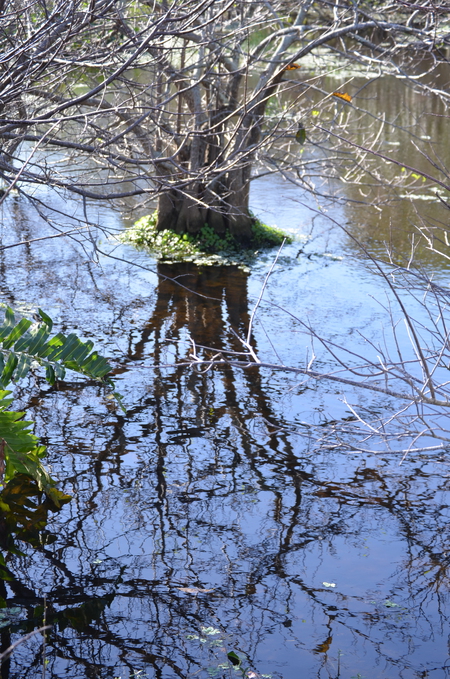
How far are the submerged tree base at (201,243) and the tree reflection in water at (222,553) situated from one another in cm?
483

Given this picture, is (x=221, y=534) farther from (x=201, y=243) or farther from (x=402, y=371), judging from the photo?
(x=201, y=243)

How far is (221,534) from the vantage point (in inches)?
176

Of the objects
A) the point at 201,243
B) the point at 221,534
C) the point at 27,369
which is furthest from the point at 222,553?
the point at 201,243

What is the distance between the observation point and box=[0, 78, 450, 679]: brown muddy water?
355cm

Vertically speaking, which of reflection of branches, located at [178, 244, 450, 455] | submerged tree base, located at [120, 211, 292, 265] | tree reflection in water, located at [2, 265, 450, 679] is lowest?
tree reflection in water, located at [2, 265, 450, 679]

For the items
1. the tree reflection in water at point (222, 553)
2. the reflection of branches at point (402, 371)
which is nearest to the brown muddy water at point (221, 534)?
the tree reflection in water at point (222, 553)

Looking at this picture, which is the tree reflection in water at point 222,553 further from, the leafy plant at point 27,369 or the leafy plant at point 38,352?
the leafy plant at point 38,352

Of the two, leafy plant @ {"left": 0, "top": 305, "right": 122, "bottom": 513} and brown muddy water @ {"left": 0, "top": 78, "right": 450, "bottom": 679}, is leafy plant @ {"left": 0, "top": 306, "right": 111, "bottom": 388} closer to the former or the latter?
leafy plant @ {"left": 0, "top": 305, "right": 122, "bottom": 513}

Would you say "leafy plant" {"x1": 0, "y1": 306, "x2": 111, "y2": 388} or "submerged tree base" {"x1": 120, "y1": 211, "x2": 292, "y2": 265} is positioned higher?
"submerged tree base" {"x1": 120, "y1": 211, "x2": 292, "y2": 265}

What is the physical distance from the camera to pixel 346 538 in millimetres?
4520

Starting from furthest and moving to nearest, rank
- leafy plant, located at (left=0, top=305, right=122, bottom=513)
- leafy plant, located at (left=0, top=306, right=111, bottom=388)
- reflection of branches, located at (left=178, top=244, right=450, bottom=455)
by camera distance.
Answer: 1. leafy plant, located at (left=0, top=306, right=111, bottom=388)
2. leafy plant, located at (left=0, top=305, right=122, bottom=513)
3. reflection of branches, located at (left=178, top=244, right=450, bottom=455)

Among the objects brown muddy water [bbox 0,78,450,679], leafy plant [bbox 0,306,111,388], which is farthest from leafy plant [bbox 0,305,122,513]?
brown muddy water [bbox 0,78,450,679]

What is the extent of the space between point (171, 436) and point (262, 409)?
3.09ft

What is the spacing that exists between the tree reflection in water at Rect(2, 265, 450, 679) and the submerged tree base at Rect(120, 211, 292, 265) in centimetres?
483
